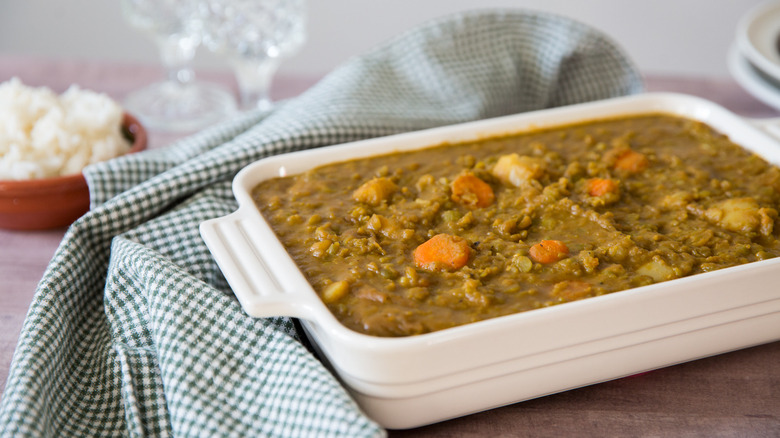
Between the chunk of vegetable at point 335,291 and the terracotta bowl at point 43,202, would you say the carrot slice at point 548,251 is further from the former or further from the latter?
the terracotta bowl at point 43,202

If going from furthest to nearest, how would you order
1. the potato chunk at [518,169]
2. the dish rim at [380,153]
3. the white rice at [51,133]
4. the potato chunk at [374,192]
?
1. the white rice at [51,133]
2. the potato chunk at [518,169]
3. the potato chunk at [374,192]
4. the dish rim at [380,153]

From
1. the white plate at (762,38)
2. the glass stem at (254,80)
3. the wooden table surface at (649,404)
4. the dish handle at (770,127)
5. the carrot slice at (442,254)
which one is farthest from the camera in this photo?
the glass stem at (254,80)

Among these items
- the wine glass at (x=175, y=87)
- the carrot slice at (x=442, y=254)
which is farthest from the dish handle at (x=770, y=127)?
the wine glass at (x=175, y=87)

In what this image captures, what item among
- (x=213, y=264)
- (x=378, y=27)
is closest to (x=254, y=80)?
(x=213, y=264)

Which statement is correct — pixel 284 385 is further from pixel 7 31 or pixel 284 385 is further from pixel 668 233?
pixel 7 31

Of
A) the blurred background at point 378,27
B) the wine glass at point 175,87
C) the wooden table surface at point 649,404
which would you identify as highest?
the wine glass at point 175,87

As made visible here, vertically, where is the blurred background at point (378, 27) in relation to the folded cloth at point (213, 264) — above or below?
below

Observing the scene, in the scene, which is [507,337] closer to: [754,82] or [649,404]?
[649,404]
